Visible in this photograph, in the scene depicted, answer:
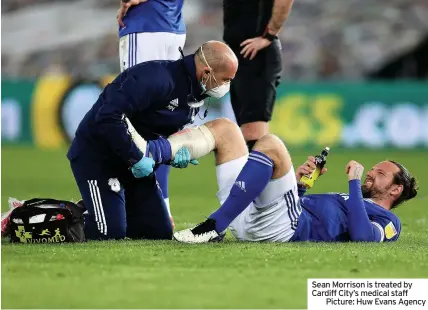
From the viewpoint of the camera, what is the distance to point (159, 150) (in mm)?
6270

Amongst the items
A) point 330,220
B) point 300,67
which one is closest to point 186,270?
point 330,220

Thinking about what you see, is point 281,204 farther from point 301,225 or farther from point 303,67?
point 303,67

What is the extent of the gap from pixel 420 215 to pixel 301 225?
287 centimetres

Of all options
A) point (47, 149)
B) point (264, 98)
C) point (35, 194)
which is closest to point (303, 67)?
point (47, 149)

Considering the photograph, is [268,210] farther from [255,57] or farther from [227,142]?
[255,57]

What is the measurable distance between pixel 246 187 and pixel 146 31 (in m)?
1.90

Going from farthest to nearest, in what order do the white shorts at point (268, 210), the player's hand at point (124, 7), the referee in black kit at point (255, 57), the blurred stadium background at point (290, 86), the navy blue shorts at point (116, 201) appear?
the blurred stadium background at point (290, 86) < the referee in black kit at point (255, 57) < the player's hand at point (124, 7) < the navy blue shorts at point (116, 201) < the white shorts at point (268, 210)

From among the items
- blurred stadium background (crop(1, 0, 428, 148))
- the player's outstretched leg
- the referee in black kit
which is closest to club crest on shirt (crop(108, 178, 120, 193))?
the player's outstretched leg

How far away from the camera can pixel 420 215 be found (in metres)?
8.86

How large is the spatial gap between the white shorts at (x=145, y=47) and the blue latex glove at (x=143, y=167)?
142cm

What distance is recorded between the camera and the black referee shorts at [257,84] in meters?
8.00
